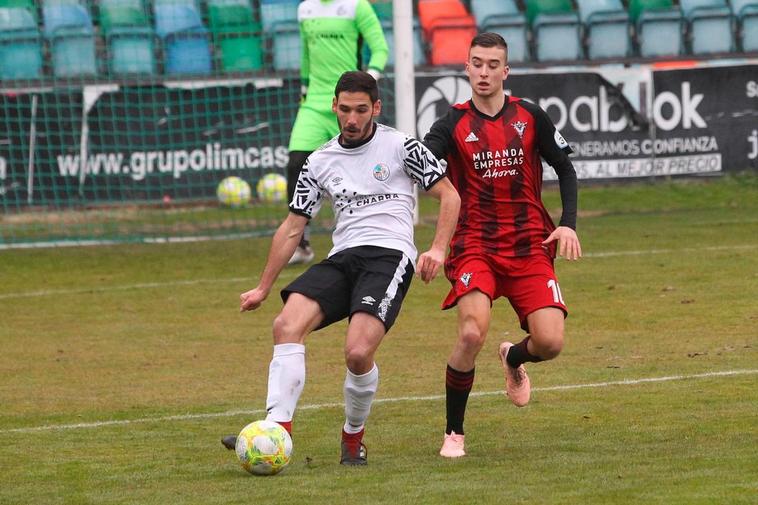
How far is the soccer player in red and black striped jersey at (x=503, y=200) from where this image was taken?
679 cm

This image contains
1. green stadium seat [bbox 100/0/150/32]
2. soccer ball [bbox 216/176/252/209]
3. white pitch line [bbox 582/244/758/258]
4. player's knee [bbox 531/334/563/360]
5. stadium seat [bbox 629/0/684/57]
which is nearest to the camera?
player's knee [bbox 531/334/563/360]

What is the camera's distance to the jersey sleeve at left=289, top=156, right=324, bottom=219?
6633 mm

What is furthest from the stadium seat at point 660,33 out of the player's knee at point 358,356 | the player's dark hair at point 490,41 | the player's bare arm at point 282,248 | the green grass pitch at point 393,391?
the player's knee at point 358,356

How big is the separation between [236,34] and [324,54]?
5193 millimetres

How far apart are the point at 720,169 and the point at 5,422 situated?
12804mm

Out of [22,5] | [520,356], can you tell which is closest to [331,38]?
[22,5]

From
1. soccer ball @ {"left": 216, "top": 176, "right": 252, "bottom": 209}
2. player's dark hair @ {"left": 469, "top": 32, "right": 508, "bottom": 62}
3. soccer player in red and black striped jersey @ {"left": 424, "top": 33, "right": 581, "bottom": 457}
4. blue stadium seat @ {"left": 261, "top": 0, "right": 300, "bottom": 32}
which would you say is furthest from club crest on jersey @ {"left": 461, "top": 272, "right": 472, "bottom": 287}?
blue stadium seat @ {"left": 261, "top": 0, "right": 300, "bottom": 32}

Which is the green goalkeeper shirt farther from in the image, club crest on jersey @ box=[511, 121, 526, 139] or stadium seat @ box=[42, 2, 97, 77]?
club crest on jersey @ box=[511, 121, 526, 139]

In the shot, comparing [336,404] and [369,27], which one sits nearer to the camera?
[336,404]

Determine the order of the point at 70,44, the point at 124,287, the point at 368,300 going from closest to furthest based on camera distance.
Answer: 1. the point at 368,300
2. the point at 124,287
3. the point at 70,44

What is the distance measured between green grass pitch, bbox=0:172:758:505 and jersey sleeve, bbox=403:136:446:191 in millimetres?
1263

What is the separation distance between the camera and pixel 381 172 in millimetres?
6578

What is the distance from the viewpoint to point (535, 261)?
22.7ft

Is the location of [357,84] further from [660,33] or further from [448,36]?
[660,33]
